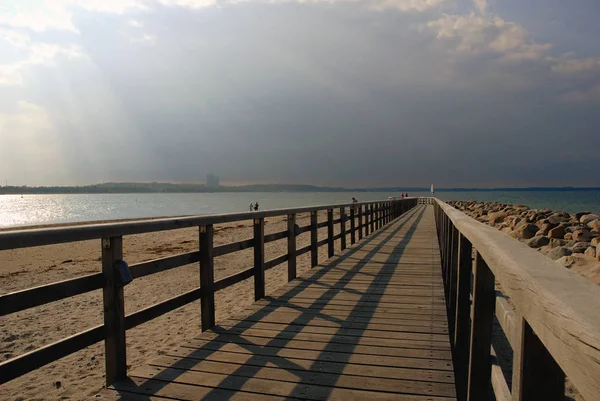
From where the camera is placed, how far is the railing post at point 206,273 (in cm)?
406

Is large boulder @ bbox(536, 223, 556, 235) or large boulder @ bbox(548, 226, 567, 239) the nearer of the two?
large boulder @ bbox(548, 226, 567, 239)

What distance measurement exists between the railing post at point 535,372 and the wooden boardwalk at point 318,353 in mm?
1638

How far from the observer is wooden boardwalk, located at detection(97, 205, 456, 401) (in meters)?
2.83

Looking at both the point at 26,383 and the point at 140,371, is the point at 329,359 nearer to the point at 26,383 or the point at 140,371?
the point at 140,371

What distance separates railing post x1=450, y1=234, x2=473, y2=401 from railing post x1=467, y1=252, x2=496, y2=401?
78cm

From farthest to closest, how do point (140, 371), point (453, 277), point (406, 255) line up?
point (406, 255) → point (453, 277) → point (140, 371)

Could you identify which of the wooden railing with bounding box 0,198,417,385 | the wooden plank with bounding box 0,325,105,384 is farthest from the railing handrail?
the wooden plank with bounding box 0,325,105,384

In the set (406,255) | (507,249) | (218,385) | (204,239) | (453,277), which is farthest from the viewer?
(406,255)

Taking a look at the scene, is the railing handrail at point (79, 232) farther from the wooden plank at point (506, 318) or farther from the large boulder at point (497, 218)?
the large boulder at point (497, 218)

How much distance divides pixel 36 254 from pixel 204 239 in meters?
16.6

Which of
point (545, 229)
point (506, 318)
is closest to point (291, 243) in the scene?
point (506, 318)

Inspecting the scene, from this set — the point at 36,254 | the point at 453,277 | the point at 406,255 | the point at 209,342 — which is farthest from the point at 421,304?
the point at 36,254

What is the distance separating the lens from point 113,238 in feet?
9.68

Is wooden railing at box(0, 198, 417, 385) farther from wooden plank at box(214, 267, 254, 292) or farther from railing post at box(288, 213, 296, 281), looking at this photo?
railing post at box(288, 213, 296, 281)
